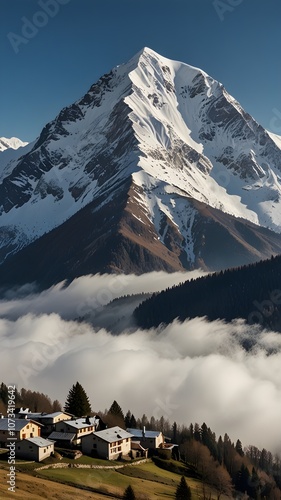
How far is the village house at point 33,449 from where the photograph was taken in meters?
131

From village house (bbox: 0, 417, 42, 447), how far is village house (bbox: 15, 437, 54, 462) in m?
2.36

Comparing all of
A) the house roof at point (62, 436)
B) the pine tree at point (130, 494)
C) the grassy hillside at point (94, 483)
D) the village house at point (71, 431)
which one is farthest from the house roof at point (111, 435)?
the pine tree at point (130, 494)

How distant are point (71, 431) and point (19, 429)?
1506cm

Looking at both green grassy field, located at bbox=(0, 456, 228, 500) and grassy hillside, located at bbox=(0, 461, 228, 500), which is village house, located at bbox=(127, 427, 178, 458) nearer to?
green grassy field, located at bbox=(0, 456, 228, 500)

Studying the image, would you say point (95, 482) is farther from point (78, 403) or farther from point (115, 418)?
point (115, 418)

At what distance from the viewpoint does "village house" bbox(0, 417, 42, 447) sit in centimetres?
13554

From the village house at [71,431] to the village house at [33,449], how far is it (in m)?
11.5

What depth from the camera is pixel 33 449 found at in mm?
132500

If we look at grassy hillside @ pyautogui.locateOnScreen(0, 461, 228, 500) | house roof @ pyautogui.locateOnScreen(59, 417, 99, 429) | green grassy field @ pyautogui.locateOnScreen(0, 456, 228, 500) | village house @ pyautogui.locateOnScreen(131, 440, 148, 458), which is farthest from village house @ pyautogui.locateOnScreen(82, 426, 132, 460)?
village house @ pyautogui.locateOnScreen(131, 440, 148, 458)

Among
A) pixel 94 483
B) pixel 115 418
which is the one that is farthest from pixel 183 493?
pixel 115 418

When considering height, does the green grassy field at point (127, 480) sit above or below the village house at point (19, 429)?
below

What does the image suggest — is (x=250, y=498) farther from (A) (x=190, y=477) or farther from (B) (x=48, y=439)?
(B) (x=48, y=439)

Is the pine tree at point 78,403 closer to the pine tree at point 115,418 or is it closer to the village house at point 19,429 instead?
the pine tree at point 115,418

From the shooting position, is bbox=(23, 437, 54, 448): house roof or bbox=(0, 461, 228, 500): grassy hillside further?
bbox=(23, 437, 54, 448): house roof
